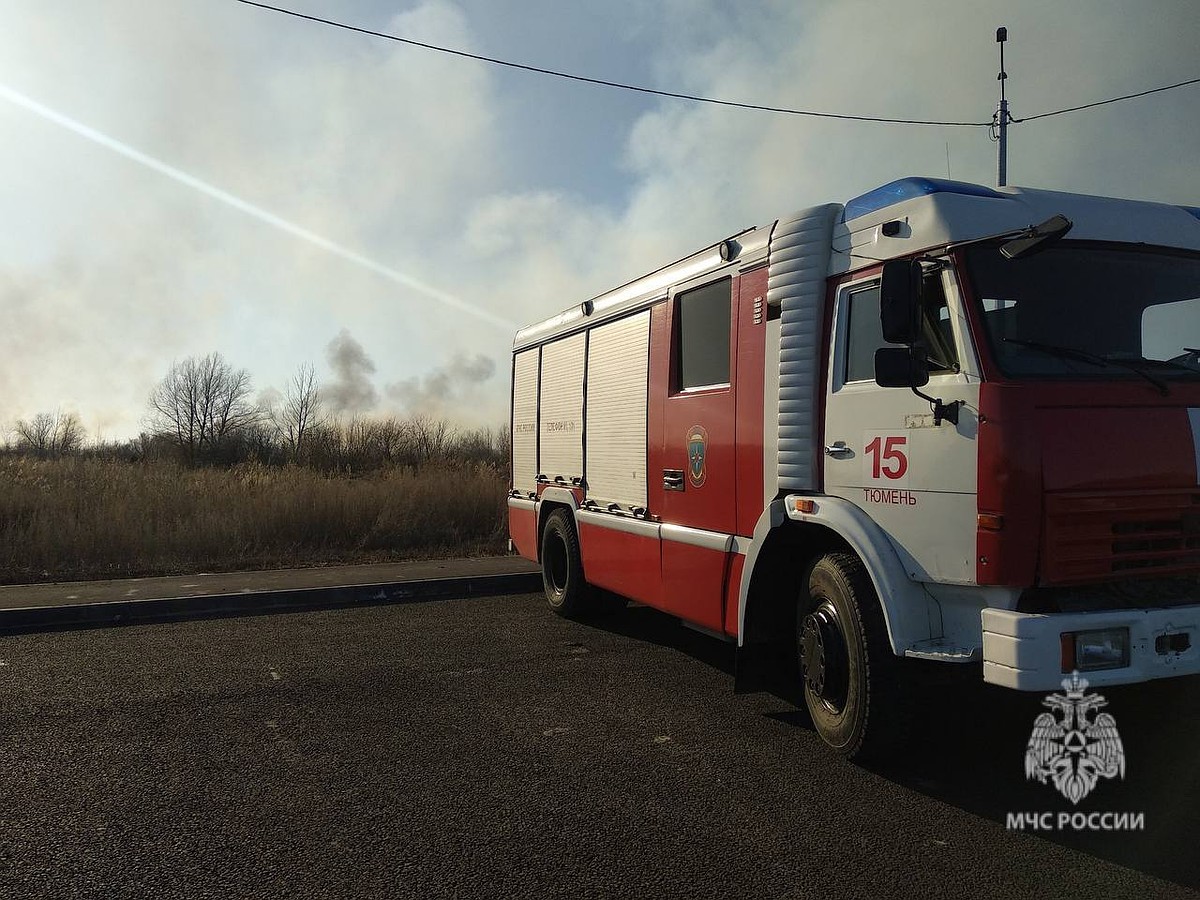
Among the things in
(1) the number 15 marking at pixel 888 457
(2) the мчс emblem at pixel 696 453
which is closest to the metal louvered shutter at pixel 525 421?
(2) the мчс emblem at pixel 696 453

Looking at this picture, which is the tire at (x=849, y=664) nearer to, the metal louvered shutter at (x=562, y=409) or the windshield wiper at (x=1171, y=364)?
the windshield wiper at (x=1171, y=364)

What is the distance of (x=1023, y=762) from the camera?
4570 mm

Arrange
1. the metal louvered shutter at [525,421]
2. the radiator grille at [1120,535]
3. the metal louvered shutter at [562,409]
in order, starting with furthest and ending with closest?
the metal louvered shutter at [525,421], the metal louvered shutter at [562,409], the radiator grille at [1120,535]

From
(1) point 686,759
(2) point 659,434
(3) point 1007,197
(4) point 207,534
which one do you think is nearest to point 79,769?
(1) point 686,759

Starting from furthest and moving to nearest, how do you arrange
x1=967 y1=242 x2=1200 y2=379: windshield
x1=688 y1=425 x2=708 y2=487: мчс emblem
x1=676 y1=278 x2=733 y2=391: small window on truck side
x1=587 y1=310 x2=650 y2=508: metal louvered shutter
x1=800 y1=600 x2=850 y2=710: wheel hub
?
x1=587 y1=310 x2=650 y2=508: metal louvered shutter < x1=688 y1=425 x2=708 y2=487: мчс emblem < x1=676 y1=278 x2=733 y2=391: small window on truck side < x1=800 y1=600 x2=850 y2=710: wheel hub < x1=967 y1=242 x2=1200 y2=379: windshield

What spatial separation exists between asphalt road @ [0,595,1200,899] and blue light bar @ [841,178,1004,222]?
9.42ft

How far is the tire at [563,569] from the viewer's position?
8.23 metres

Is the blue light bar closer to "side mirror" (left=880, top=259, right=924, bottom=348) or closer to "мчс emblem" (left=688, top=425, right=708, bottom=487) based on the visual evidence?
"side mirror" (left=880, top=259, right=924, bottom=348)

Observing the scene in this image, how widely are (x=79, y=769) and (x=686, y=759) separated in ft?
10.2

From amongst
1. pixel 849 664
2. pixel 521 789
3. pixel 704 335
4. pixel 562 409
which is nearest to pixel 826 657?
pixel 849 664

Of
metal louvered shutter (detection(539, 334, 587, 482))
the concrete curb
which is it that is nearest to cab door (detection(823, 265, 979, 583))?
metal louvered shutter (detection(539, 334, 587, 482))

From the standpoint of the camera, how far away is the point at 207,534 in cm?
1245

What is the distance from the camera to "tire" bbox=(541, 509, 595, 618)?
823cm

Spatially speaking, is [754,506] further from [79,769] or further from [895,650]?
[79,769]
